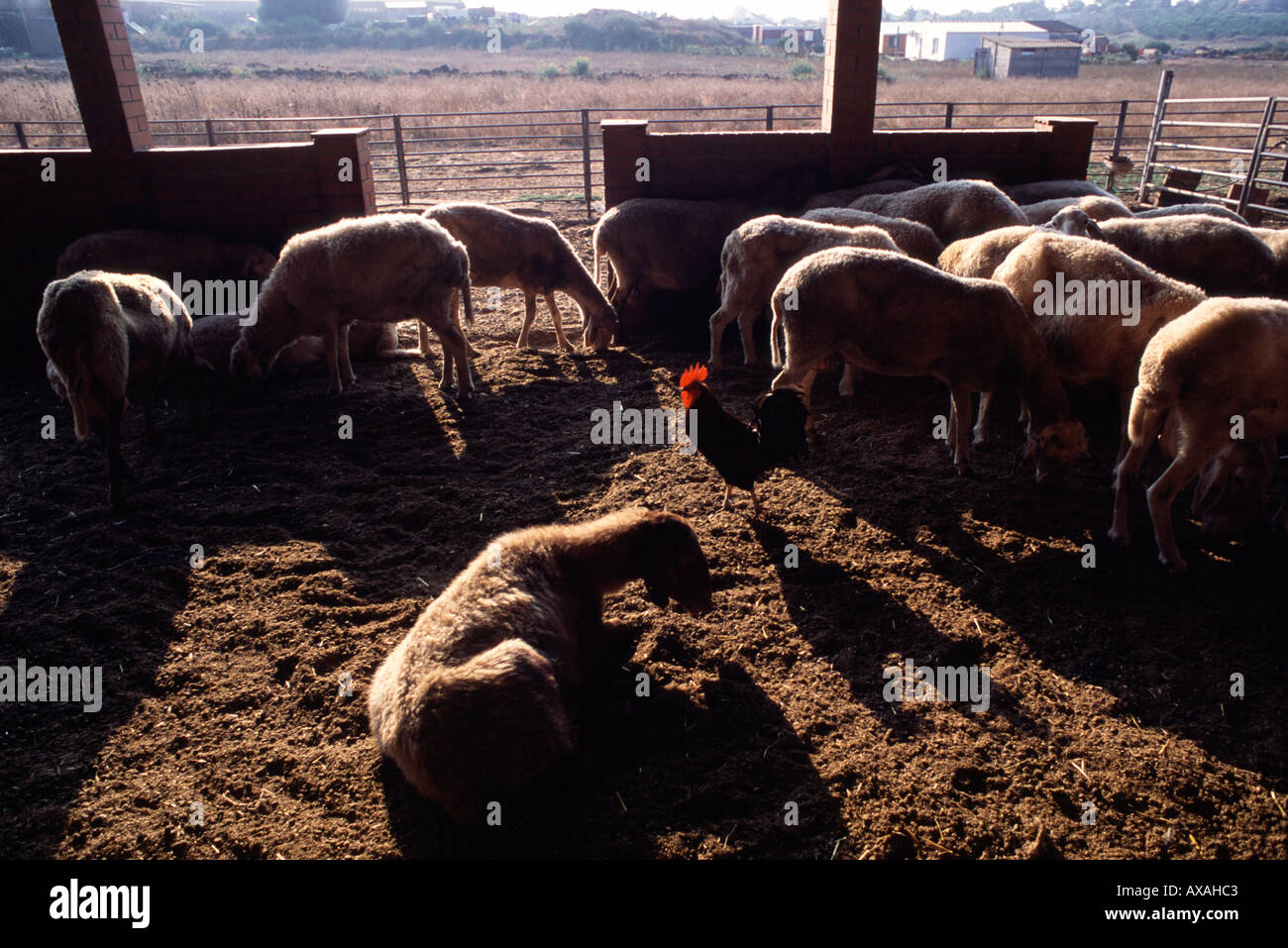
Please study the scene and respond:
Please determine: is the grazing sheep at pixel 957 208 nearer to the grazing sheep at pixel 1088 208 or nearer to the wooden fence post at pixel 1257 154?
the grazing sheep at pixel 1088 208

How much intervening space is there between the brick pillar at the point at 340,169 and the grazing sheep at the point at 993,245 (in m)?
6.77

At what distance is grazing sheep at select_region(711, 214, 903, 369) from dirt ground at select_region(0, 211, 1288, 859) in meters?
1.76

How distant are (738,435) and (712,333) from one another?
3214 millimetres

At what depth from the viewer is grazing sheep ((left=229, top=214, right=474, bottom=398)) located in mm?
7453

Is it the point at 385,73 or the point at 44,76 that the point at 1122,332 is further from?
the point at 385,73

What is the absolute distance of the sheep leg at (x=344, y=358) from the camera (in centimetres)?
830

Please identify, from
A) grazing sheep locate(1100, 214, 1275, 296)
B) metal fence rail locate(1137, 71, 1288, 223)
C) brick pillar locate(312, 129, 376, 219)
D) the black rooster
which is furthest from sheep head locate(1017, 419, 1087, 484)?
brick pillar locate(312, 129, 376, 219)

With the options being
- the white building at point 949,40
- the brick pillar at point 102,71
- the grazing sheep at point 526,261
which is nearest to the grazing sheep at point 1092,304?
the grazing sheep at point 526,261

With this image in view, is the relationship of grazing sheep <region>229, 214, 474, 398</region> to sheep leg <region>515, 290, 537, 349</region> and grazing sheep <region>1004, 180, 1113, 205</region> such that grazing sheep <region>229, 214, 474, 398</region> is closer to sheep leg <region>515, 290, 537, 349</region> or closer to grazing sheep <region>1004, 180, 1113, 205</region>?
sheep leg <region>515, 290, 537, 349</region>

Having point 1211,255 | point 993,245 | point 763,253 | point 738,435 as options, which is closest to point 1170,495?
point 738,435

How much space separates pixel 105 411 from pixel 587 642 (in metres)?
4.71
